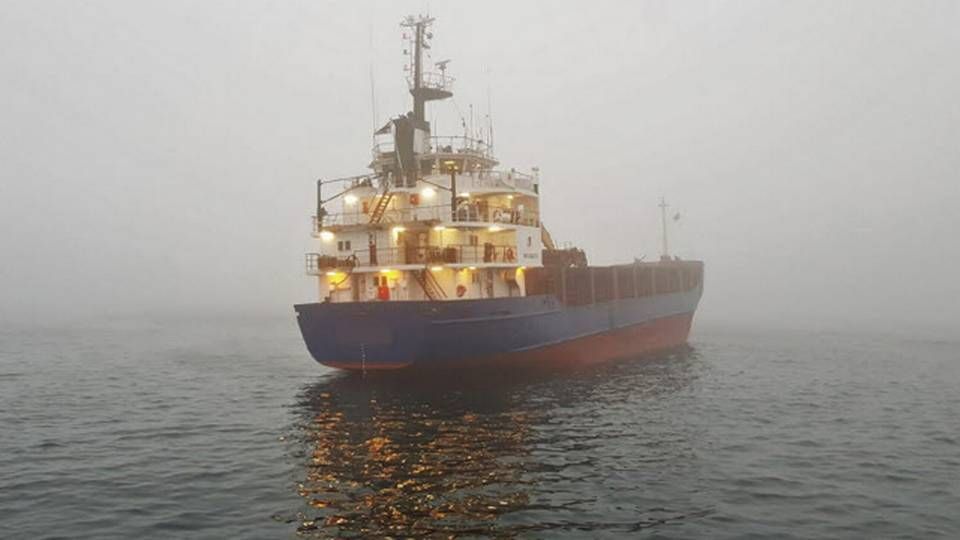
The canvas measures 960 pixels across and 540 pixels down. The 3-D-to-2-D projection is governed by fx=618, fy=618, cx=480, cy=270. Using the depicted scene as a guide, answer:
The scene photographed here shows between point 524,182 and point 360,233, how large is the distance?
9999 mm

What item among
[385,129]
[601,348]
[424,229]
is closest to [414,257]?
[424,229]

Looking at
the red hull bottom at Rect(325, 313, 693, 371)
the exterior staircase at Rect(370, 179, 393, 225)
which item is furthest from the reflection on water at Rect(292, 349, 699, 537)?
the exterior staircase at Rect(370, 179, 393, 225)

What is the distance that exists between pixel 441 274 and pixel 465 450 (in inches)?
498

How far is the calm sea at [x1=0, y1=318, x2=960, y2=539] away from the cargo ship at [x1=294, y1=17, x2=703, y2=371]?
1.74 m

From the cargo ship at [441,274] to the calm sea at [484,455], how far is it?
1744 millimetres

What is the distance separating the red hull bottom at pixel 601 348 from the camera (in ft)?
89.6

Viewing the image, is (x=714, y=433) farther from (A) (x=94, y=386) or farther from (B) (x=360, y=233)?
(A) (x=94, y=386)

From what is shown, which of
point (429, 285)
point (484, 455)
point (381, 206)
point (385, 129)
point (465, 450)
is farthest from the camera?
point (385, 129)

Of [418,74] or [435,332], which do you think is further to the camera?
[418,74]

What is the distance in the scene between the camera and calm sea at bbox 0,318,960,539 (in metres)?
12.1

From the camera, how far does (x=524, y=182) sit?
35.1 metres

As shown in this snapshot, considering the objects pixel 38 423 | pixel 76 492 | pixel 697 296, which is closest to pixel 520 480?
pixel 76 492

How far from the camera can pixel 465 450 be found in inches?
679

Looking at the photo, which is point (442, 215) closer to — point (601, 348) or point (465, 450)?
point (601, 348)
